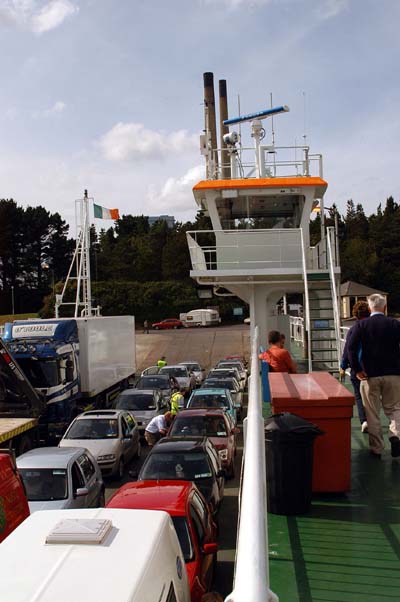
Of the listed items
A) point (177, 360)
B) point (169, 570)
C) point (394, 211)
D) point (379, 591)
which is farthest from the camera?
point (394, 211)

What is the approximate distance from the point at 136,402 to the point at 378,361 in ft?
41.8

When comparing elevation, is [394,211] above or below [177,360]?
above

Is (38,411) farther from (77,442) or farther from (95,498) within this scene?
(95,498)

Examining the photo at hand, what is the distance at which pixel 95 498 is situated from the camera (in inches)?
384

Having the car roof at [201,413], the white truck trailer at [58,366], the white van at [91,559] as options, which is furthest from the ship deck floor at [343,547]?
the white truck trailer at [58,366]

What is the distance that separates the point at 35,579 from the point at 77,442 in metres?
11.7

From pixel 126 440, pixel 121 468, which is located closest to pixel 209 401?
pixel 126 440

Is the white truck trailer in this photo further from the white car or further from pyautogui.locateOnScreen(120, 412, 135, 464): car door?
the white car

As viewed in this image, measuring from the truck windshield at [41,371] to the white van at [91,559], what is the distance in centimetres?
1364

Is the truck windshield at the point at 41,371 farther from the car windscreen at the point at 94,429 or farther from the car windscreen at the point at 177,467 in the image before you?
the car windscreen at the point at 177,467

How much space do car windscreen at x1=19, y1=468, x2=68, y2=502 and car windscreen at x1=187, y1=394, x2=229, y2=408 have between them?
7352 mm

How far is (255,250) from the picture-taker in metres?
16.7

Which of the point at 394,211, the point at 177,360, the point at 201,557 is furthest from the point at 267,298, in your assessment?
the point at 394,211

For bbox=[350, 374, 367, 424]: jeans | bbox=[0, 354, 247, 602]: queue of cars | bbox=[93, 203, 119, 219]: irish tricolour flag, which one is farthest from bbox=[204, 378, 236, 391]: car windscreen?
bbox=[350, 374, 367, 424]: jeans
